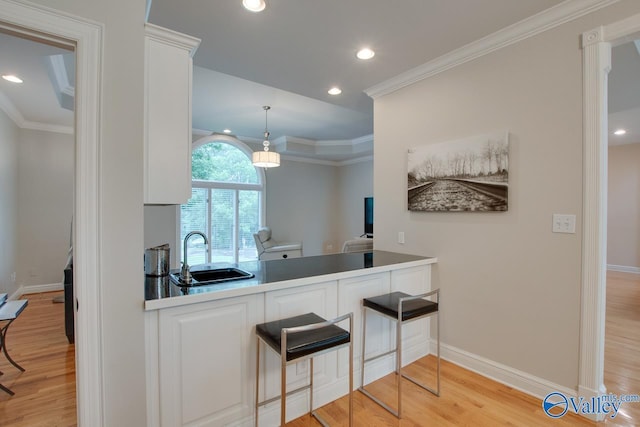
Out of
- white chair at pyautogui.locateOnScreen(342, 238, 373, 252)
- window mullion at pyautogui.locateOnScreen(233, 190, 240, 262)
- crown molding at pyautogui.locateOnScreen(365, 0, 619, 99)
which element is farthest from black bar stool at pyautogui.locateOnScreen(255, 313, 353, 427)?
window mullion at pyautogui.locateOnScreen(233, 190, 240, 262)

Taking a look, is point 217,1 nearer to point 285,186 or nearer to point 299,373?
point 299,373

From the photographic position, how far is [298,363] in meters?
1.97

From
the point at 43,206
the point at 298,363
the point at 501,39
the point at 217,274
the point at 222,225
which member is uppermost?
the point at 501,39

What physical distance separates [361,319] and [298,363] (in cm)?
58

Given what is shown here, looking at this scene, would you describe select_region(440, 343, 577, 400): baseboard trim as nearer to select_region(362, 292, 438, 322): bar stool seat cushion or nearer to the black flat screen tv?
select_region(362, 292, 438, 322): bar stool seat cushion

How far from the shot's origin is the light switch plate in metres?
1.98

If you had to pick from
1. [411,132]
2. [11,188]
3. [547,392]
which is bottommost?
[547,392]

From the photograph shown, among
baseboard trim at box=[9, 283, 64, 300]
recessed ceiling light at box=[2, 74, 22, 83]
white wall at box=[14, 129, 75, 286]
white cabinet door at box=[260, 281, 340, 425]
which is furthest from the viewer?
white wall at box=[14, 129, 75, 286]

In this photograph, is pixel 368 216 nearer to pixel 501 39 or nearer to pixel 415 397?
pixel 501 39

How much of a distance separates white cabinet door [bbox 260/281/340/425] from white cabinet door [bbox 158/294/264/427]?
9 centimetres

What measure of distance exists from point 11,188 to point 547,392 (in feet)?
21.4

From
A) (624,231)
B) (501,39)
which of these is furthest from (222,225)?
(624,231)

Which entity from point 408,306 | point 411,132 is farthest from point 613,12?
point 408,306

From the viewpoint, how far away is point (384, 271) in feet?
7.85
